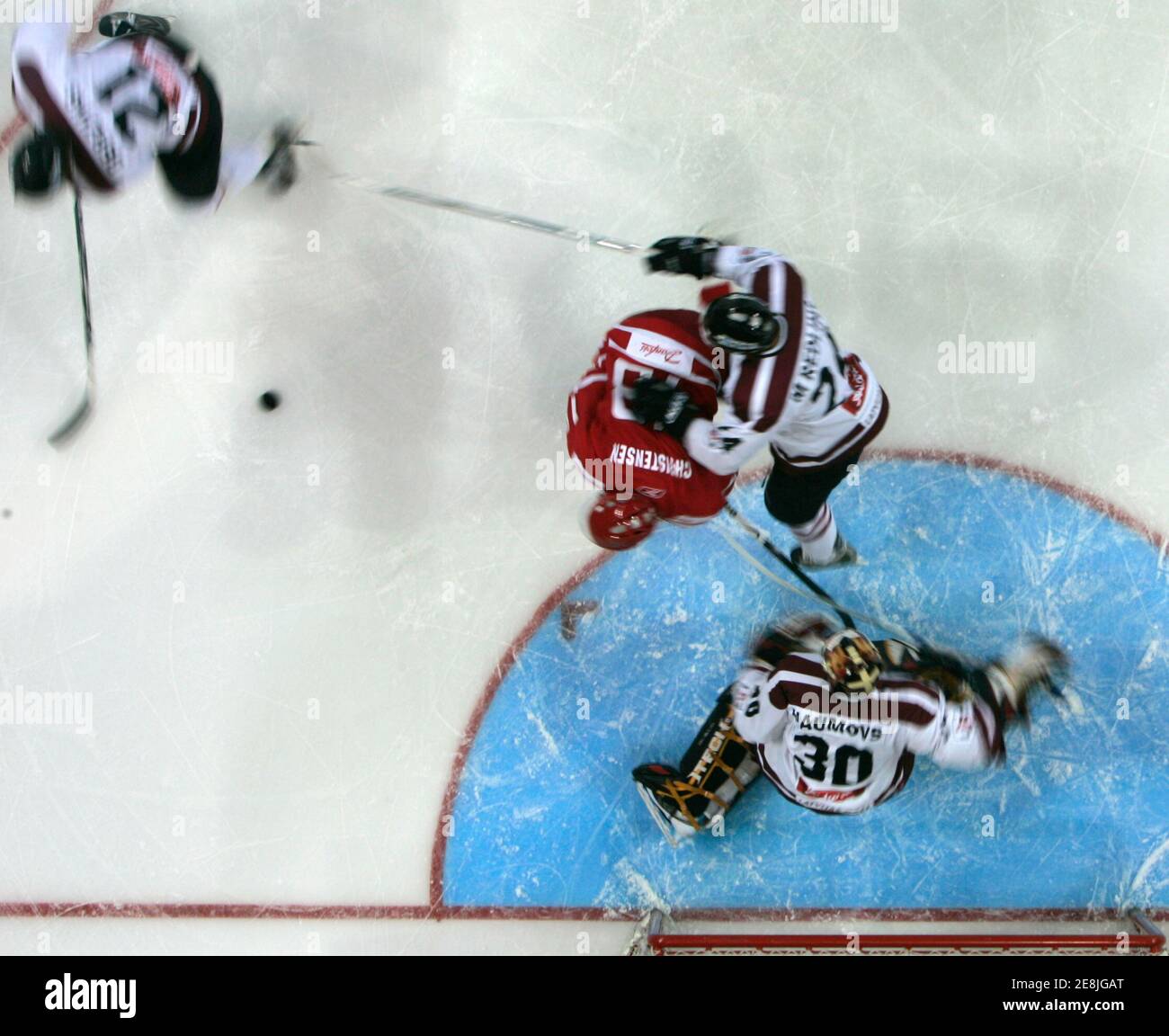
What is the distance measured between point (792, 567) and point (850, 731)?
2.88 feet

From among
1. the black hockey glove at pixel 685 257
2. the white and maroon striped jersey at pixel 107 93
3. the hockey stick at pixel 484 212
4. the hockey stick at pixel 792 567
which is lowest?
the hockey stick at pixel 792 567

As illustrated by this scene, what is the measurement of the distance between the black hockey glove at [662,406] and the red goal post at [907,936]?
7.10ft

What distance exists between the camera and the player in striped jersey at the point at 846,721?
3645 millimetres

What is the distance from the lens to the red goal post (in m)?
3.94

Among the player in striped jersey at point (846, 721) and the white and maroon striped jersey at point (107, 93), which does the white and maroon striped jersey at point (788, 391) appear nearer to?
A: the player in striped jersey at point (846, 721)

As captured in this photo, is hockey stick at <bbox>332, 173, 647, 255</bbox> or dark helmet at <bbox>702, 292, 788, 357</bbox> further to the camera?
hockey stick at <bbox>332, 173, 647, 255</bbox>

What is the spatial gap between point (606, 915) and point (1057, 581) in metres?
2.59

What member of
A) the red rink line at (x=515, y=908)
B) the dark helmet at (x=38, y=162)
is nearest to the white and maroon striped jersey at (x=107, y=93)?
the dark helmet at (x=38, y=162)

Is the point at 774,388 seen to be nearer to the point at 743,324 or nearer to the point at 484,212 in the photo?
the point at 743,324

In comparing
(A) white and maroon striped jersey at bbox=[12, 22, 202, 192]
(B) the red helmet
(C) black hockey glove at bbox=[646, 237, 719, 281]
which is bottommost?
(B) the red helmet

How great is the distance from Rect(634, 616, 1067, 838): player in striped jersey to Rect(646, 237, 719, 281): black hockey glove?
1552 millimetres

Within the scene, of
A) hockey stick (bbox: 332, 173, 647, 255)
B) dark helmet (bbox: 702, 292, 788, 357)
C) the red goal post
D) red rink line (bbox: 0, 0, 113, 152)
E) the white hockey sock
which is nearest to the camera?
dark helmet (bbox: 702, 292, 788, 357)

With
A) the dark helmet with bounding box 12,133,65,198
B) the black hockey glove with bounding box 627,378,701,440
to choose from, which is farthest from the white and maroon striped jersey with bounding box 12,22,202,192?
the black hockey glove with bounding box 627,378,701,440

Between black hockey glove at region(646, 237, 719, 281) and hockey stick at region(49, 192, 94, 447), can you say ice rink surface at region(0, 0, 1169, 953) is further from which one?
black hockey glove at region(646, 237, 719, 281)
